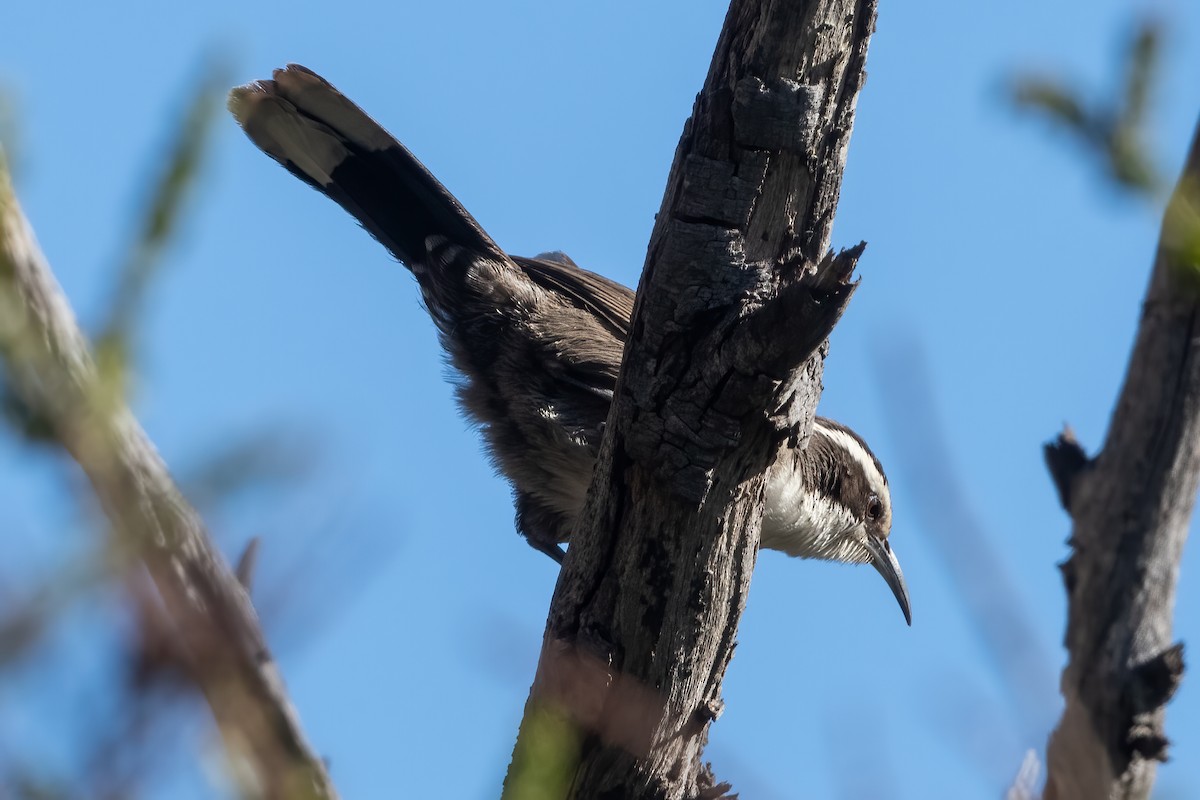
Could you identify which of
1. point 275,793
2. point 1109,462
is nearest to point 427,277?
point 1109,462

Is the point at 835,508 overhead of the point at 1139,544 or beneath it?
overhead

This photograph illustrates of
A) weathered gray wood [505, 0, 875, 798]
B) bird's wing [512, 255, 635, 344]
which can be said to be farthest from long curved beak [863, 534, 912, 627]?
weathered gray wood [505, 0, 875, 798]

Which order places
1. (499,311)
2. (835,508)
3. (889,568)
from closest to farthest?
1. (499,311)
2. (835,508)
3. (889,568)

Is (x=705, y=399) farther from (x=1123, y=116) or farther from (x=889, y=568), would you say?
(x=889, y=568)

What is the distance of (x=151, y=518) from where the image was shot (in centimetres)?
133

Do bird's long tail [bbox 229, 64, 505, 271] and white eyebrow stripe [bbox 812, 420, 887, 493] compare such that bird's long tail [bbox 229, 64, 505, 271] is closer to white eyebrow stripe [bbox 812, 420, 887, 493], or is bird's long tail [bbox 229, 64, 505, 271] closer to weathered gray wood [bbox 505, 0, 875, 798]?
white eyebrow stripe [bbox 812, 420, 887, 493]

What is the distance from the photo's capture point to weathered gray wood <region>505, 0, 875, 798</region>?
9.32 feet

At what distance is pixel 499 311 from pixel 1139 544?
10.5 ft

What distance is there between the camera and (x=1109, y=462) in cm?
207

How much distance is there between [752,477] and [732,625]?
454 millimetres

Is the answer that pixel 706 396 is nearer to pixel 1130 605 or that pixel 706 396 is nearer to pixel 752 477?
pixel 752 477

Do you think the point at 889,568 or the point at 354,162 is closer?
the point at 354,162

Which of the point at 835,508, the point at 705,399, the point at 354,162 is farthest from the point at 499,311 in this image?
the point at 705,399

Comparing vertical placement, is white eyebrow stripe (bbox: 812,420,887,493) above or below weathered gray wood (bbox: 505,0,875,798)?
above
